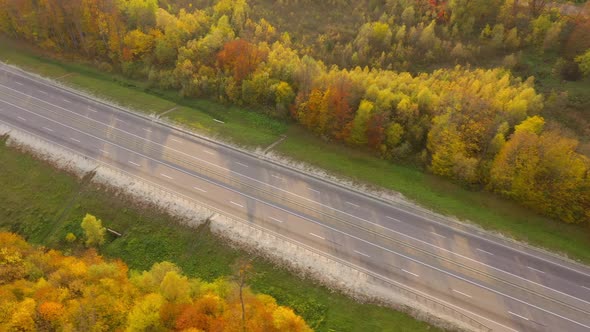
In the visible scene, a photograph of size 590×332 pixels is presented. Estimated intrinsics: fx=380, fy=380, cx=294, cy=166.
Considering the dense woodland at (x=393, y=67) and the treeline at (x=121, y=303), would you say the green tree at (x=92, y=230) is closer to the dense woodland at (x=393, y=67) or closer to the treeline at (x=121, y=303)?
the treeline at (x=121, y=303)

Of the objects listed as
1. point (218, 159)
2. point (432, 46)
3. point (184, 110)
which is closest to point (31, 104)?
point (184, 110)

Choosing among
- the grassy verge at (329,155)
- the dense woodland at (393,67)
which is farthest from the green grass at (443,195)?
the dense woodland at (393,67)

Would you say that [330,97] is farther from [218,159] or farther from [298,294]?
[298,294]

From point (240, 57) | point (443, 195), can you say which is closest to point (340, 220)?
point (443, 195)

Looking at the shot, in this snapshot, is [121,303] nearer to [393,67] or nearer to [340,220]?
[340,220]

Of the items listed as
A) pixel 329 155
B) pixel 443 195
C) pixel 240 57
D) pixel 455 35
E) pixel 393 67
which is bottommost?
pixel 329 155

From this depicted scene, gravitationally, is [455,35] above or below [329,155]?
above

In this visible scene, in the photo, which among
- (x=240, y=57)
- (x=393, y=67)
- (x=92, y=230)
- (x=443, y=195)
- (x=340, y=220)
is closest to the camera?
(x=92, y=230)
